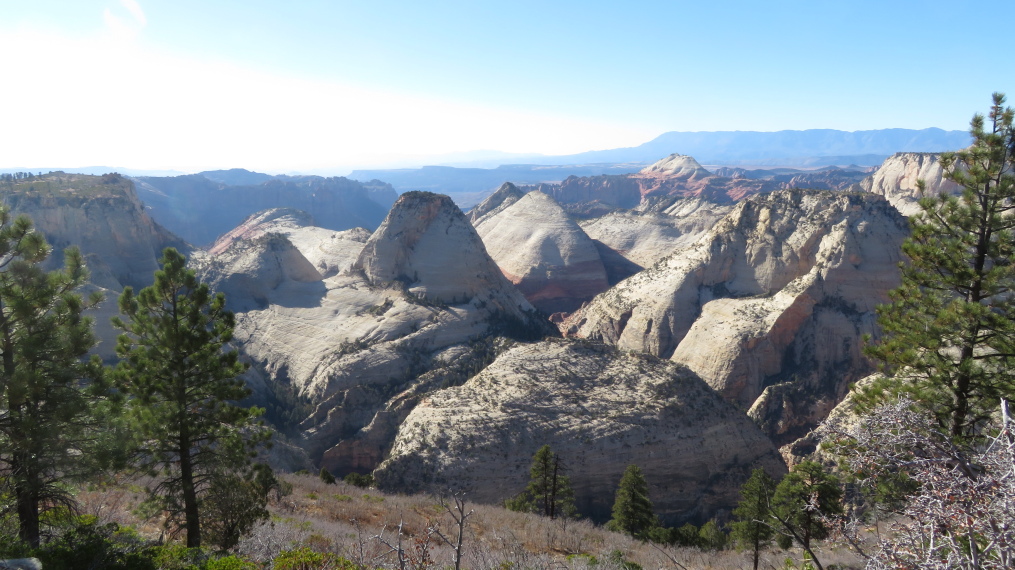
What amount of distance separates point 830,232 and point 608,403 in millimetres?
26359

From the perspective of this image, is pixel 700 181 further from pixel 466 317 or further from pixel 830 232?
pixel 466 317

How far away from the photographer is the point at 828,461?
26812 mm

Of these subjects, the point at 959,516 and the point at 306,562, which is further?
the point at 306,562

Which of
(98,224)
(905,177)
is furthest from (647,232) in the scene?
(98,224)

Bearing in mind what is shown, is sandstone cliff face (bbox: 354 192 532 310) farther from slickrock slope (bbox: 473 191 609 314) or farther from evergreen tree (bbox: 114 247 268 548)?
evergreen tree (bbox: 114 247 268 548)

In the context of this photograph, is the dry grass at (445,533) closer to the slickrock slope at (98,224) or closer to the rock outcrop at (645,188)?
the slickrock slope at (98,224)

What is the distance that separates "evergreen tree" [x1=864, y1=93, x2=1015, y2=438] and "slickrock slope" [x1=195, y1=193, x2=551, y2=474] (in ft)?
80.7

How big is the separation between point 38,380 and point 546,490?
1673cm

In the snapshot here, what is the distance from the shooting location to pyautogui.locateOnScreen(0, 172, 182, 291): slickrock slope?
155ft

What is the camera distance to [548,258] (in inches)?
2827

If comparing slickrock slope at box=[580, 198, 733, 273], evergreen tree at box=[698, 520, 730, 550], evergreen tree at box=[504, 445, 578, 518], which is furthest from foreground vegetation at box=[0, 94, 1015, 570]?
slickrock slope at box=[580, 198, 733, 273]

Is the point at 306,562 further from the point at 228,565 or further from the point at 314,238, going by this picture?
the point at 314,238

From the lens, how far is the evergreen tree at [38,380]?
948 cm

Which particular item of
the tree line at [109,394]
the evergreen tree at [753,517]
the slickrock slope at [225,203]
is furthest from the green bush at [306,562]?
the slickrock slope at [225,203]
